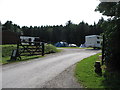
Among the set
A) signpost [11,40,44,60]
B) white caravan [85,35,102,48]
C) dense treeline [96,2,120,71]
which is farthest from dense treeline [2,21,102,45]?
dense treeline [96,2,120,71]

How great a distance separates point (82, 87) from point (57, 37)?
86.8 meters

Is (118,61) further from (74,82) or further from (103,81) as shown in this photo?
(74,82)

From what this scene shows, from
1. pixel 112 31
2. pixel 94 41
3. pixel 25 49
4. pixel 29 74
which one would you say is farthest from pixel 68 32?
pixel 29 74

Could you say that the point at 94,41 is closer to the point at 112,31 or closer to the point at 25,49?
the point at 25,49

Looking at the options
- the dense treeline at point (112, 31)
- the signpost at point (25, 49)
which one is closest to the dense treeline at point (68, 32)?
the signpost at point (25, 49)

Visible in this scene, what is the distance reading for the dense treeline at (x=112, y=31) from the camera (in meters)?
9.25

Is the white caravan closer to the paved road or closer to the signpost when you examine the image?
the signpost

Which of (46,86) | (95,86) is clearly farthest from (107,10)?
(46,86)

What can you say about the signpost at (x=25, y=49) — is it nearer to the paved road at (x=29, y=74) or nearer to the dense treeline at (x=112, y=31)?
the paved road at (x=29, y=74)

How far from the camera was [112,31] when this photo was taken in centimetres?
957

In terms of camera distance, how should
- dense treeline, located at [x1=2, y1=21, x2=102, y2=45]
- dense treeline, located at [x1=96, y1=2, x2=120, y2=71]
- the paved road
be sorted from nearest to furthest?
the paved road < dense treeline, located at [x1=96, y1=2, x2=120, y2=71] < dense treeline, located at [x1=2, y1=21, x2=102, y2=45]

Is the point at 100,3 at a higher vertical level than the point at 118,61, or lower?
A: higher

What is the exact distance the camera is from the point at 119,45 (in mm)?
9195

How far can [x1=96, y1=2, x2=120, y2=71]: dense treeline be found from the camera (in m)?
9.25
